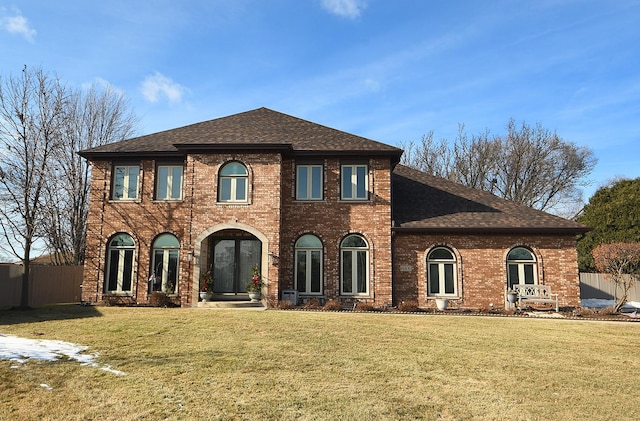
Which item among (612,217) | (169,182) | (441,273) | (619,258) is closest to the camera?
(619,258)

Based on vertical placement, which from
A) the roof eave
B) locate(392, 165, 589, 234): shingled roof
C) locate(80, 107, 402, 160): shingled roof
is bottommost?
the roof eave

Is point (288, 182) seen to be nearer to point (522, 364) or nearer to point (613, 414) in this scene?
point (522, 364)

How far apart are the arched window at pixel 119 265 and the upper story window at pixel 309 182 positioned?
6879 millimetres

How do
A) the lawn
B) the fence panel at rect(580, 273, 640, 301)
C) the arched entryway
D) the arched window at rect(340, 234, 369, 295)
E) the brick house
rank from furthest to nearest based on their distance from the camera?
the fence panel at rect(580, 273, 640, 301) → the arched entryway → the arched window at rect(340, 234, 369, 295) → the brick house → the lawn

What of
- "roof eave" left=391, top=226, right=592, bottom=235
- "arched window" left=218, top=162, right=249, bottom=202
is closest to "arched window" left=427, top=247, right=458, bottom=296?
"roof eave" left=391, top=226, right=592, bottom=235

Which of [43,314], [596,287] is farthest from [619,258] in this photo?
[43,314]

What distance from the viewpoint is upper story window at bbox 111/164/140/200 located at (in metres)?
18.0

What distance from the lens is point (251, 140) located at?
56.4 feet

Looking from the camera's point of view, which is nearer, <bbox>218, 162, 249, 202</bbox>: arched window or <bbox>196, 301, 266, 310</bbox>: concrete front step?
<bbox>196, 301, 266, 310</bbox>: concrete front step

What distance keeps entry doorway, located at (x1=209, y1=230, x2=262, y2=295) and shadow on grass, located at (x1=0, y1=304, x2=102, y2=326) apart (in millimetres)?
4518

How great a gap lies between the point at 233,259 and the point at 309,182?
4304 mm

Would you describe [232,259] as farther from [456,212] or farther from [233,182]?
[456,212]

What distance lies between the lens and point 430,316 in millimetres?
14586

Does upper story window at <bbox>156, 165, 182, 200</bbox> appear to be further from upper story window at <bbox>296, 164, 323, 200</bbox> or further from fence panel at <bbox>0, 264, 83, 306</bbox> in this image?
fence panel at <bbox>0, 264, 83, 306</bbox>
